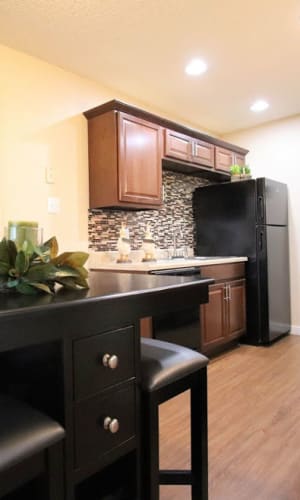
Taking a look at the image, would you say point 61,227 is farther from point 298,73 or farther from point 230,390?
point 298,73

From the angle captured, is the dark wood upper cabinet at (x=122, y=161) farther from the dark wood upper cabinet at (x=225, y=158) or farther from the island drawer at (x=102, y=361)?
the island drawer at (x=102, y=361)

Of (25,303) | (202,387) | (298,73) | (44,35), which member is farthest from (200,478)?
(298,73)

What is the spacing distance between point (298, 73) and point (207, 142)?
0.98 metres

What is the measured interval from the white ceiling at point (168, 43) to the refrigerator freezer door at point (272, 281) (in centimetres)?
134

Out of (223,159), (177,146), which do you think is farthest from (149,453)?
(223,159)

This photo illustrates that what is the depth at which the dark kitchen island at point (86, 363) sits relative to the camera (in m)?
0.72

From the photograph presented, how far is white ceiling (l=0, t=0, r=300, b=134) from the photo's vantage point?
209 cm

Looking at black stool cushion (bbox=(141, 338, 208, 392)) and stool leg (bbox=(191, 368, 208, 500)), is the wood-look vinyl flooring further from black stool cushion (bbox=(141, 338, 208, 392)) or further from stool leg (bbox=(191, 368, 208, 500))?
black stool cushion (bbox=(141, 338, 208, 392))

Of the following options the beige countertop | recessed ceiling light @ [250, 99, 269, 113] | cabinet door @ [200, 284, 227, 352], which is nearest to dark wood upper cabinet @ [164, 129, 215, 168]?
recessed ceiling light @ [250, 99, 269, 113]

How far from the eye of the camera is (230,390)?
98.7 inches

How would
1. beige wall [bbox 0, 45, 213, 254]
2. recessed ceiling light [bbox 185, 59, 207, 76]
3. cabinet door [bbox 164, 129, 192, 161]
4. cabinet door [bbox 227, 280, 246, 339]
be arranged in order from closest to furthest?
1. beige wall [bbox 0, 45, 213, 254]
2. recessed ceiling light [bbox 185, 59, 207, 76]
3. cabinet door [bbox 164, 129, 192, 161]
4. cabinet door [bbox 227, 280, 246, 339]

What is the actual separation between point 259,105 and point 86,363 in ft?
11.4

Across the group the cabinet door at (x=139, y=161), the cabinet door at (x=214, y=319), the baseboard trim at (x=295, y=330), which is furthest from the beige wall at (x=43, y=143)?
the baseboard trim at (x=295, y=330)

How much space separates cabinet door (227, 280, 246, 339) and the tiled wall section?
754 millimetres
